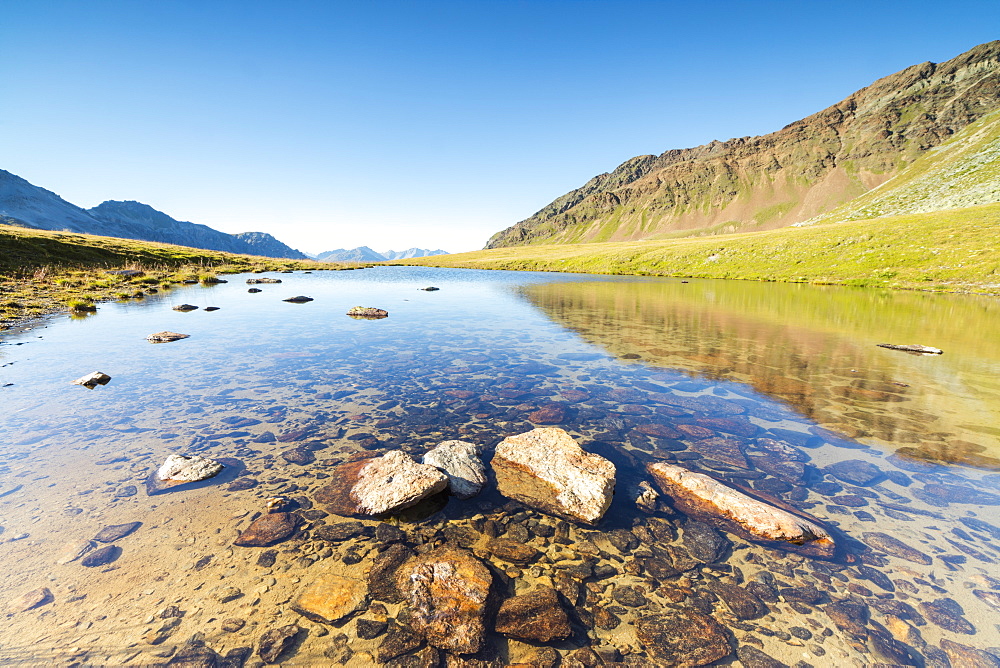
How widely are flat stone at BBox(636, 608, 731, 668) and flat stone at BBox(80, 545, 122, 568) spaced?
881cm

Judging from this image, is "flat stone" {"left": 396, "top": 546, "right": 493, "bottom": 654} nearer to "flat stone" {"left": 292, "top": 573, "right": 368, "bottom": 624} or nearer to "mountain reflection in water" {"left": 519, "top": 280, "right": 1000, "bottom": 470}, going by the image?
"flat stone" {"left": 292, "top": 573, "right": 368, "bottom": 624}

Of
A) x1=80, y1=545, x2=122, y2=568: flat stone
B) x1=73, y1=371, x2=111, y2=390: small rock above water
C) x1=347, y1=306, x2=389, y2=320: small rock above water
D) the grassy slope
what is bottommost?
x1=80, y1=545, x2=122, y2=568: flat stone

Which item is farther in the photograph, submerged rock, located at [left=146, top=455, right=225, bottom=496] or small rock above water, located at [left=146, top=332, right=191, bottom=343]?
small rock above water, located at [left=146, top=332, right=191, bottom=343]

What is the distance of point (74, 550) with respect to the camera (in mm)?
6461

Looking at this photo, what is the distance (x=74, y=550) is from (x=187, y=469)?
2.37 meters

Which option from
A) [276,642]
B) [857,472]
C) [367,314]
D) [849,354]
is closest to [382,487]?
[276,642]

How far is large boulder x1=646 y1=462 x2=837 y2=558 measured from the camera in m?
7.04

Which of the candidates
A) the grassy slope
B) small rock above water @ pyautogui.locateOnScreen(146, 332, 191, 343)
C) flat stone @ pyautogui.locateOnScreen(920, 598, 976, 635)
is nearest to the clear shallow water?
flat stone @ pyautogui.locateOnScreen(920, 598, 976, 635)

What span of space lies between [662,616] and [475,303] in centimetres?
3834

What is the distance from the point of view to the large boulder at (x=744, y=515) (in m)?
7.04

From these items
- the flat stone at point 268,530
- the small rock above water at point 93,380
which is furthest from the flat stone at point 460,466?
the small rock above water at point 93,380

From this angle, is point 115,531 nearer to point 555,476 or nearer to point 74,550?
point 74,550

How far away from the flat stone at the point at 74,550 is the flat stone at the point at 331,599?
13.5 ft

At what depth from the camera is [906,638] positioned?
5281mm
